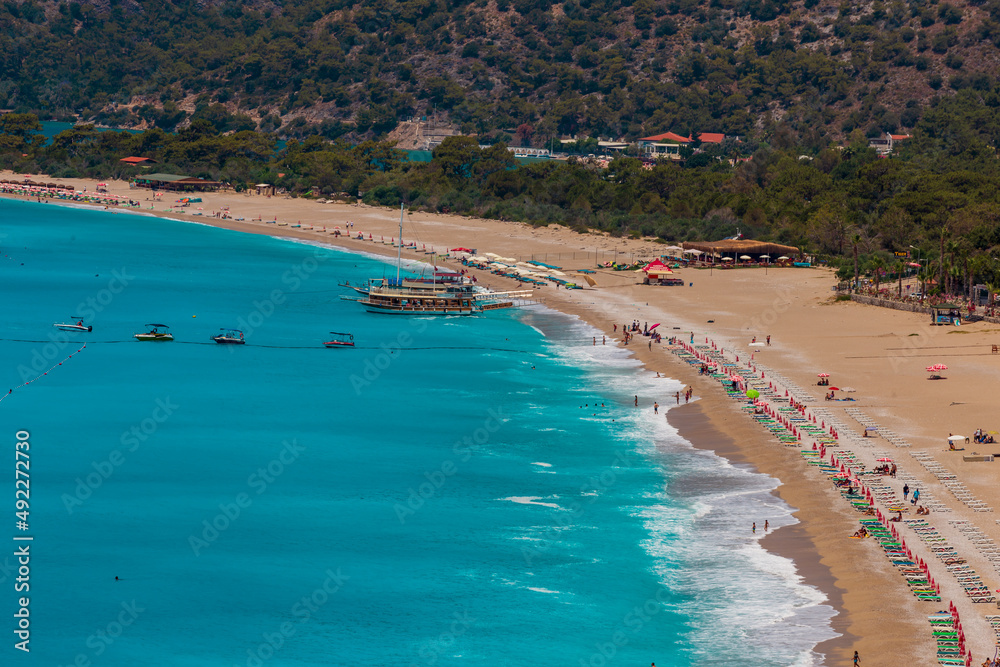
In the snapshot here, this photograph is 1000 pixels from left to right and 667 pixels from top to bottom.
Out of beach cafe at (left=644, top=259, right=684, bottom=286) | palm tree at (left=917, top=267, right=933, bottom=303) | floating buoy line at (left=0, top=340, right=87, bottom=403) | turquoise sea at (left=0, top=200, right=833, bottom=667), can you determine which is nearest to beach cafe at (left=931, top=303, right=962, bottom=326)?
palm tree at (left=917, top=267, right=933, bottom=303)

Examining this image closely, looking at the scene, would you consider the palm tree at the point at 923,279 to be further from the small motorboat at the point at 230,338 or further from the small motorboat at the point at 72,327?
the small motorboat at the point at 72,327

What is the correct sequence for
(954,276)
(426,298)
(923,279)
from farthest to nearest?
(426,298) → (923,279) → (954,276)

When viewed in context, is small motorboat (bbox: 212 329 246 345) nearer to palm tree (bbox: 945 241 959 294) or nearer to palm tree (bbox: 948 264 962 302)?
palm tree (bbox: 945 241 959 294)

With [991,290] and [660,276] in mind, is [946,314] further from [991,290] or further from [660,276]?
[660,276]

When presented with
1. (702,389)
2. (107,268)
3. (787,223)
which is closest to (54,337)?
(107,268)

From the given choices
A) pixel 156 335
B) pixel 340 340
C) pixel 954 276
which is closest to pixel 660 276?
pixel 954 276

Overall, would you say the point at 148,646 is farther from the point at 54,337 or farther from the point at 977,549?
the point at 54,337
